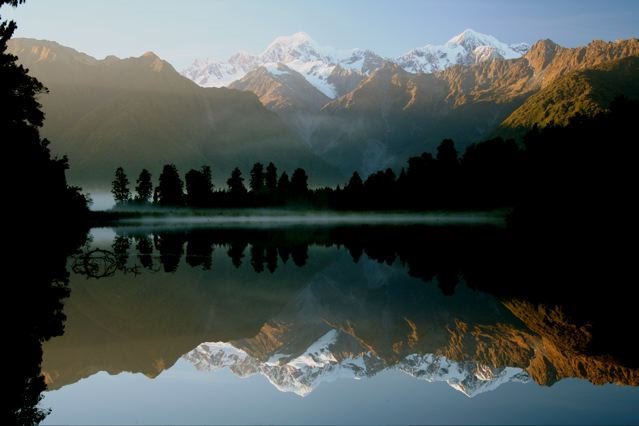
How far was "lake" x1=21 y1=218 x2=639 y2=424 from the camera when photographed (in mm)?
16109

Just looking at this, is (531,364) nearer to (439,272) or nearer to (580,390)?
(580,390)

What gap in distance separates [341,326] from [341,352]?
16.8ft

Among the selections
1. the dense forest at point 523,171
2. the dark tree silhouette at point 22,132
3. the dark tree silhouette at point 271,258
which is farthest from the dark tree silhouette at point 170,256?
the dense forest at point 523,171

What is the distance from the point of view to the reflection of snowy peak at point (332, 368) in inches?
719

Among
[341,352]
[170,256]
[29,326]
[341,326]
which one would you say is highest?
[29,326]

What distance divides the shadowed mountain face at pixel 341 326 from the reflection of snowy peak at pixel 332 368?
60 millimetres

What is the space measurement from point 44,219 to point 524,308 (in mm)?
66872

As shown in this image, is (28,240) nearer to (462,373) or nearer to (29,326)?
(29,326)

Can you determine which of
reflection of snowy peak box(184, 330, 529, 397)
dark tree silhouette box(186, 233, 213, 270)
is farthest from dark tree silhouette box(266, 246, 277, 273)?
reflection of snowy peak box(184, 330, 529, 397)

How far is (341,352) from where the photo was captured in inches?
870

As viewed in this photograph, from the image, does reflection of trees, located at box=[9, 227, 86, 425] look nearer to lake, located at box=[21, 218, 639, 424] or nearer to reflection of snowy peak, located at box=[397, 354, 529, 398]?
lake, located at box=[21, 218, 639, 424]

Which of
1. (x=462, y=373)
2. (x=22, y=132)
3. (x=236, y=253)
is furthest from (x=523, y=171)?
(x=462, y=373)

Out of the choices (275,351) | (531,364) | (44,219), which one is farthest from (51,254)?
(531,364)

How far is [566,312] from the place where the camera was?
89.5 feet
